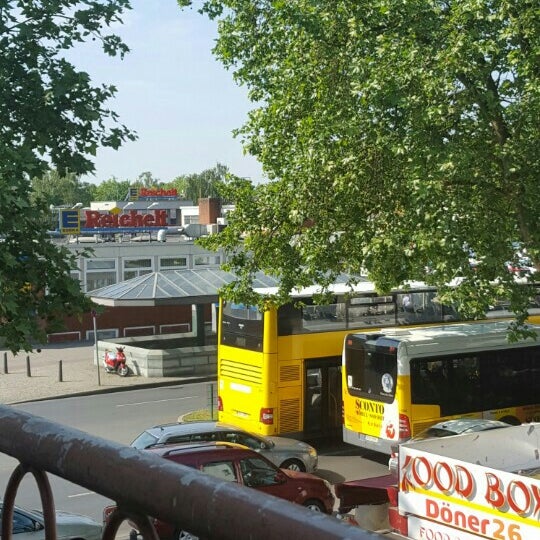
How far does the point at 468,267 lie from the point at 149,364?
19.5 meters

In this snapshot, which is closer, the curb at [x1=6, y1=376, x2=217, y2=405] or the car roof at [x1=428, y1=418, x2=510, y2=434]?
the car roof at [x1=428, y1=418, x2=510, y2=434]

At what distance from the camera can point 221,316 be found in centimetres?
2200

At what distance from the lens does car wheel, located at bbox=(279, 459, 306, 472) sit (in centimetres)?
1731

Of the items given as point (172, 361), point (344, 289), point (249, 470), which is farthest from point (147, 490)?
point (172, 361)

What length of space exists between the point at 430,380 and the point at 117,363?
16472mm

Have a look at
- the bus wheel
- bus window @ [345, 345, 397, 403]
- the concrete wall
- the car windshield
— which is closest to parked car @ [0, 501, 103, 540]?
the car windshield

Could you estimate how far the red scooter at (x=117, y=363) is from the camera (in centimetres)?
3303

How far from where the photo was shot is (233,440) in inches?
642

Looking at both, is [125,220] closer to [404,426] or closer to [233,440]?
[404,426]

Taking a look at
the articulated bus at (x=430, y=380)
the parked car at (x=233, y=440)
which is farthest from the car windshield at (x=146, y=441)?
the articulated bus at (x=430, y=380)

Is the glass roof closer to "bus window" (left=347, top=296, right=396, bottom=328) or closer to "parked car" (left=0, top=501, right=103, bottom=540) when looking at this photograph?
"bus window" (left=347, top=296, right=396, bottom=328)

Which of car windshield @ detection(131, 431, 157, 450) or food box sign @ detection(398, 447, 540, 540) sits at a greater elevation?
food box sign @ detection(398, 447, 540, 540)

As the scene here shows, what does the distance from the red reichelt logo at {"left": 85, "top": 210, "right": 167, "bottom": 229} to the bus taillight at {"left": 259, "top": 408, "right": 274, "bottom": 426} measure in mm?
37443

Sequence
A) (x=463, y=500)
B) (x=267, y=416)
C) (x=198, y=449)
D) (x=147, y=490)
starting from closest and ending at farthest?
1. (x=147, y=490)
2. (x=463, y=500)
3. (x=198, y=449)
4. (x=267, y=416)
